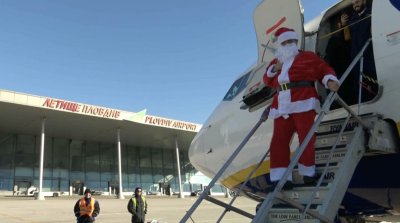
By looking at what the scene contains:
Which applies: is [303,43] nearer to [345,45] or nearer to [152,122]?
[345,45]

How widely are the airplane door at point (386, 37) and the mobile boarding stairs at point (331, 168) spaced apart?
22cm

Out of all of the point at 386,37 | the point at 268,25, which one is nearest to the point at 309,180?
the point at 386,37

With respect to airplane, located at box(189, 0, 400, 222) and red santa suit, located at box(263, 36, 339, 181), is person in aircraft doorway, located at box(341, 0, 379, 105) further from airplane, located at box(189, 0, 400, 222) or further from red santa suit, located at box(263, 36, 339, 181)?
red santa suit, located at box(263, 36, 339, 181)

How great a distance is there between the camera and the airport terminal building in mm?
35500

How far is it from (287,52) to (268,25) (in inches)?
66.3

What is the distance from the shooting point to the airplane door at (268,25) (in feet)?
17.3

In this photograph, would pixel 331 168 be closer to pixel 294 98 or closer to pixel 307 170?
pixel 307 170

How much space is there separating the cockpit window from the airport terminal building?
1107 inches

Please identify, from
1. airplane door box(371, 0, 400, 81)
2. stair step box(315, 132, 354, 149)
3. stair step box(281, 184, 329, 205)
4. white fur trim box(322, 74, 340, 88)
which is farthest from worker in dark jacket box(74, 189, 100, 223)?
airplane door box(371, 0, 400, 81)

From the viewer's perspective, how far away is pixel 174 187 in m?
53.8

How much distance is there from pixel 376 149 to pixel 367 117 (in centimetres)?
34

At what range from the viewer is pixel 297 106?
4125 mm

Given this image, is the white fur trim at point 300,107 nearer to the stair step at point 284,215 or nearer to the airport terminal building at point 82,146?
the stair step at point 284,215

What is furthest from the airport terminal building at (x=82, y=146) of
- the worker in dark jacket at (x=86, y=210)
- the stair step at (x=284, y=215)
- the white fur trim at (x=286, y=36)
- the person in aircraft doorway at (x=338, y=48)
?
the stair step at (x=284, y=215)
